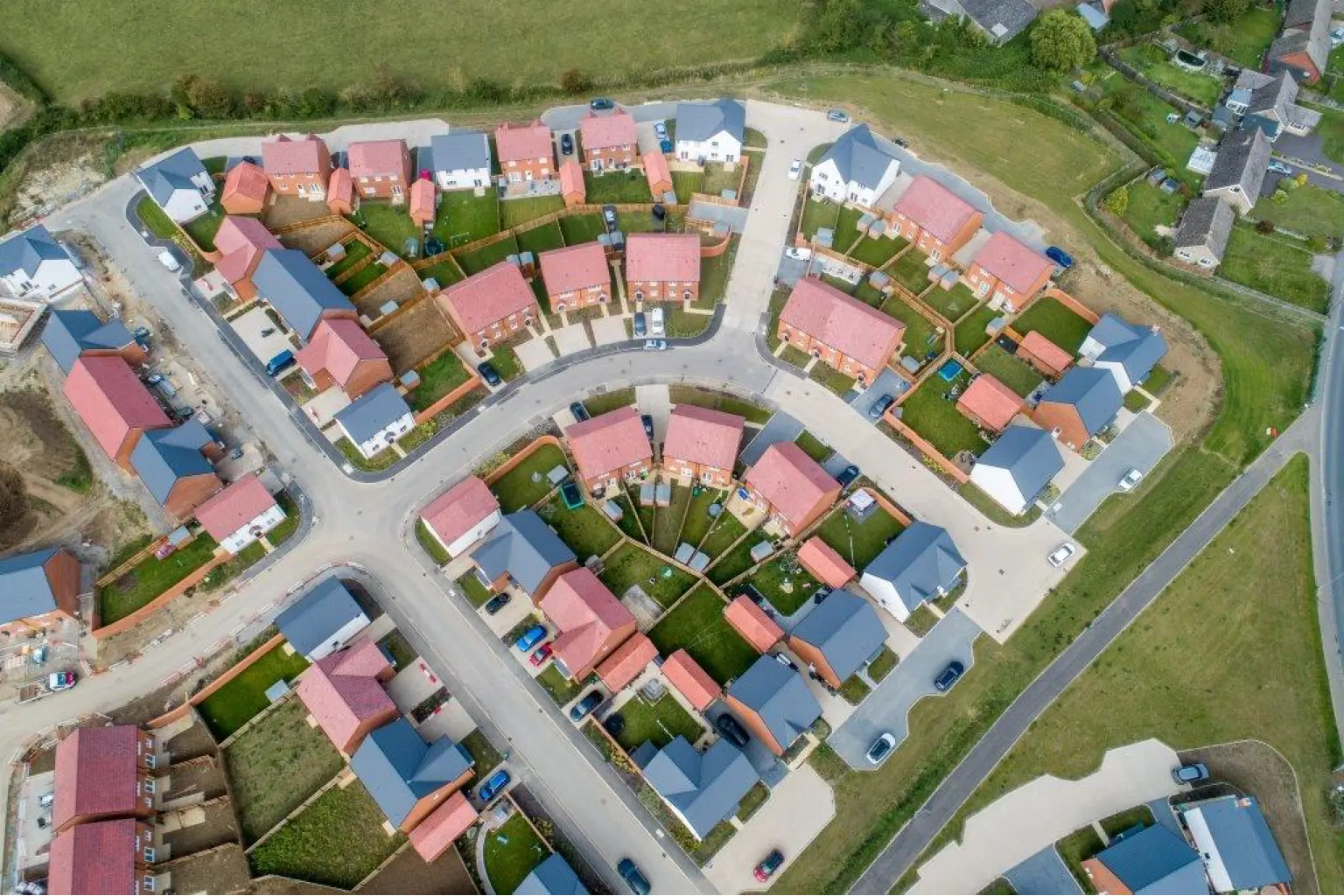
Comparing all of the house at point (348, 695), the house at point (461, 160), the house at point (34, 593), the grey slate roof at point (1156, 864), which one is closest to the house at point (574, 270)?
the house at point (461, 160)

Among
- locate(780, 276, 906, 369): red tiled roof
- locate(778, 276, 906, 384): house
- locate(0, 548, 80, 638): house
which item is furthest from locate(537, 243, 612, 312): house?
locate(0, 548, 80, 638): house

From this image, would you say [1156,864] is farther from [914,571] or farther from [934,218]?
[934,218]

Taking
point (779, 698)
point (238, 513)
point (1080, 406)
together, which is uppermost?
point (238, 513)

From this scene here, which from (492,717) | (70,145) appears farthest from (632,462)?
(70,145)

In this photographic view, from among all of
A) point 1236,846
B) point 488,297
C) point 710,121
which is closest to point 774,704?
point 1236,846

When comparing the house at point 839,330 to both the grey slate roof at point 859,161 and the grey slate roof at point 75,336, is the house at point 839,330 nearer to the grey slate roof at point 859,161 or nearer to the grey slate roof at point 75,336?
the grey slate roof at point 859,161

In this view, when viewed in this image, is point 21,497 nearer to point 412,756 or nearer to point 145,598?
point 145,598
